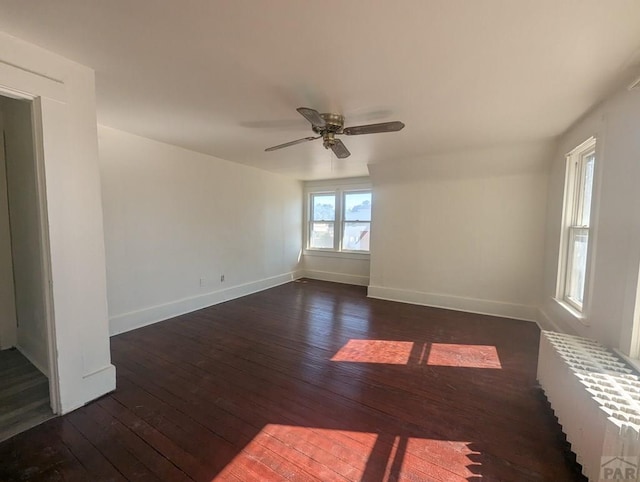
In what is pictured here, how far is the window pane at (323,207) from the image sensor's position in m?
6.37

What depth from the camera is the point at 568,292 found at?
3.10m

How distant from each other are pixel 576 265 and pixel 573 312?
0.60 m

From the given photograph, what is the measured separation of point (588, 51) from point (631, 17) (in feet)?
0.93

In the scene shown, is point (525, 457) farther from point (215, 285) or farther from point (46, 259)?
point (215, 285)

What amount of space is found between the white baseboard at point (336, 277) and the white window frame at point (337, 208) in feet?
1.39

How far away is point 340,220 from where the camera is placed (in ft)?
20.5

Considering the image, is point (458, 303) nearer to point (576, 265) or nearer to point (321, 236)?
point (576, 265)

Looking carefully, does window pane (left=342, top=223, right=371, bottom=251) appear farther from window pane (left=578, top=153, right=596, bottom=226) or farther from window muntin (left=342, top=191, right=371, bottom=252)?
window pane (left=578, top=153, right=596, bottom=226)

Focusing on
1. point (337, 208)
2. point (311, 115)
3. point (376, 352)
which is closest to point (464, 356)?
point (376, 352)

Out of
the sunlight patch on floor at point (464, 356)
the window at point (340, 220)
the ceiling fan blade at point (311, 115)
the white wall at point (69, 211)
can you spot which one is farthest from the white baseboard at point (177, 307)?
the sunlight patch on floor at point (464, 356)

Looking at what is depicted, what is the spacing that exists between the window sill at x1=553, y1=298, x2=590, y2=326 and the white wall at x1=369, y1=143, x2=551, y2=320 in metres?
0.85

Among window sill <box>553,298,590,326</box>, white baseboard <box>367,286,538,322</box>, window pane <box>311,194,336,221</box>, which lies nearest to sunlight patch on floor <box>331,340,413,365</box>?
window sill <box>553,298,590,326</box>


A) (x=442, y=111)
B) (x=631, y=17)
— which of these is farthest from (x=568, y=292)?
(x=631, y=17)

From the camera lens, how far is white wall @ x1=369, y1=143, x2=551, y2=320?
3873mm
